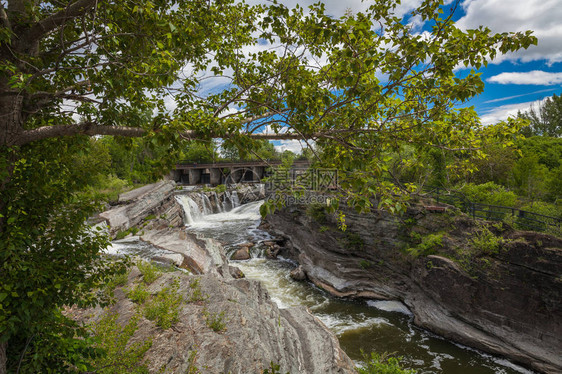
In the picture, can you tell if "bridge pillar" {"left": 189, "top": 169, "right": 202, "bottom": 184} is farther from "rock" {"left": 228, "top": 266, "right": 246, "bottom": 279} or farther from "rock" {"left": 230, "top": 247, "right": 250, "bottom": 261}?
"rock" {"left": 228, "top": 266, "right": 246, "bottom": 279}

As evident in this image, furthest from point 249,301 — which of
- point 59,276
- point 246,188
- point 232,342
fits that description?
point 246,188

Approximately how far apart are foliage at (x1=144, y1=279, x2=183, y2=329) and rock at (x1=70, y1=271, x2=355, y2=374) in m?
0.14

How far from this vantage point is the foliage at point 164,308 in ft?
22.0

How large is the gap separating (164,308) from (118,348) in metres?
1.50

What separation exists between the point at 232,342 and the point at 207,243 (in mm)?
10667

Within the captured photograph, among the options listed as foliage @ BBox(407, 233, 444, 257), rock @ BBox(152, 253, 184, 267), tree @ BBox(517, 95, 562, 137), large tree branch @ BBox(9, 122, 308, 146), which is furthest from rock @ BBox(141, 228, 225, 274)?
tree @ BBox(517, 95, 562, 137)

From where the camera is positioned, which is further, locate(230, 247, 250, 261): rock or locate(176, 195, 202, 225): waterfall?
locate(176, 195, 202, 225): waterfall

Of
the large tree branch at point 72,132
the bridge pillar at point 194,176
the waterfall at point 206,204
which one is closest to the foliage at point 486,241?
the large tree branch at point 72,132

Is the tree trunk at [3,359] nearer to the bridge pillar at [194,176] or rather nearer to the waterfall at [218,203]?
the waterfall at [218,203]

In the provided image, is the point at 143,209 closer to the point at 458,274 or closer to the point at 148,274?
the point at 148,274

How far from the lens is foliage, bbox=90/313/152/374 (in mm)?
5031

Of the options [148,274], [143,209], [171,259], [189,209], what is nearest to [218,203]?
[189,209]

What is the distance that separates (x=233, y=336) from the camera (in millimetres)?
6488

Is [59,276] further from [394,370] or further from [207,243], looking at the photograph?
[207,243]
